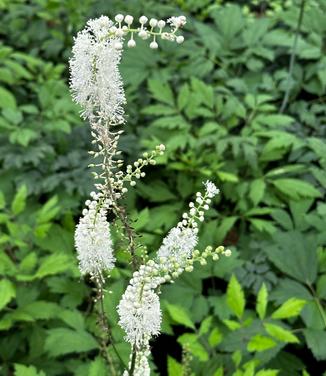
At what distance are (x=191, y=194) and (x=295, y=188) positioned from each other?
0.67 m

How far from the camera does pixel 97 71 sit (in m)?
1.39

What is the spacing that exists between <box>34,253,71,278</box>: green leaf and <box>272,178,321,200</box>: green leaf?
143 cm

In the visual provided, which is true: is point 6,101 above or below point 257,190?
above

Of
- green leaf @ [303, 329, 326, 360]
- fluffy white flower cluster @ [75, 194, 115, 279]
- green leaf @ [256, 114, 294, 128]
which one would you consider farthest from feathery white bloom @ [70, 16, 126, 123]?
green leaf @ [256, 114, 294, 128]

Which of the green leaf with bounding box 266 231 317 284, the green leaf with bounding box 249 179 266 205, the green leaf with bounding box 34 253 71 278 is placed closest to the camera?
the green leaf with bounding box 34 253 71 278

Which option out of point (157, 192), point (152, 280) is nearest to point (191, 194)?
point (157, 192)

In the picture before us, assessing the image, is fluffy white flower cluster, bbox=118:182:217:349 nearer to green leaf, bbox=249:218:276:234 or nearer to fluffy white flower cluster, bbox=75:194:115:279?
fluffy white flower cluster, bbox=75:194:115:279

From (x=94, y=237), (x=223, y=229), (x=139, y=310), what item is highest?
(x=94, y=237)

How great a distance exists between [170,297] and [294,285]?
2.15ft

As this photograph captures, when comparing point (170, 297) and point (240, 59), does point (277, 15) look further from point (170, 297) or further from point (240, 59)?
point (170, 297)

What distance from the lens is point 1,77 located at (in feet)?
12.8

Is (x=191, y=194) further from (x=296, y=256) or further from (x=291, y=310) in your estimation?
(x=291, y=310)

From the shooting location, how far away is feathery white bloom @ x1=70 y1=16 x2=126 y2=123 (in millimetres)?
1354

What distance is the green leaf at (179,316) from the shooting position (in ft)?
8.52
